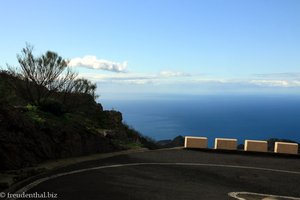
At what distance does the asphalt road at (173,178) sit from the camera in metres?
10.8

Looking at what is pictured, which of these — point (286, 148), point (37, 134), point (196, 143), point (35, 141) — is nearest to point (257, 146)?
point (286, 148)

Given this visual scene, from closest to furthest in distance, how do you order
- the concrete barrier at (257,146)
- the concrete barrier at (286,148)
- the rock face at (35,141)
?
the rock face at (35,141) → the concrete barrier at (286,148) → the concrete barrier at (257,146)

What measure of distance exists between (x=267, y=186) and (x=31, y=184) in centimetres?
727

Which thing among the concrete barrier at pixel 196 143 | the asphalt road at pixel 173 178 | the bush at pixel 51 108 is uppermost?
the bush at pixel 51 108

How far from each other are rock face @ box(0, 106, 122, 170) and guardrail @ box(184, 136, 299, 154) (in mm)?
5400

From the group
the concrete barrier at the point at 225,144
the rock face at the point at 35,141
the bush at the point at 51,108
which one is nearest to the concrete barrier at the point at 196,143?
the concrete barrier at the point at 225,144

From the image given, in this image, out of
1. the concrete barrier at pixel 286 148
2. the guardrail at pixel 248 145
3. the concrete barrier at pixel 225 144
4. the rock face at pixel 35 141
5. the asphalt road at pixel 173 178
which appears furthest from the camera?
the concrete barrier at pixel 225 144

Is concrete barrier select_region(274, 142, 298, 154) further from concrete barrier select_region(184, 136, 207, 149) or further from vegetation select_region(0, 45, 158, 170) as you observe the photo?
vegetation select_region(0, 45, 158, 170)

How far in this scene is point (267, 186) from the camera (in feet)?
41.7

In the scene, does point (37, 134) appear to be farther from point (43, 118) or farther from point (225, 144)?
point (225, 144)

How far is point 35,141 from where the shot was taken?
14875 millimetres

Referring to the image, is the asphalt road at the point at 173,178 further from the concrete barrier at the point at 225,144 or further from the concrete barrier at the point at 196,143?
the concrete barrier at the point at 196,143

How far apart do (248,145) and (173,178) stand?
28.4 feet

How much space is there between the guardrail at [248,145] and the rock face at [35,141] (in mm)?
5400
